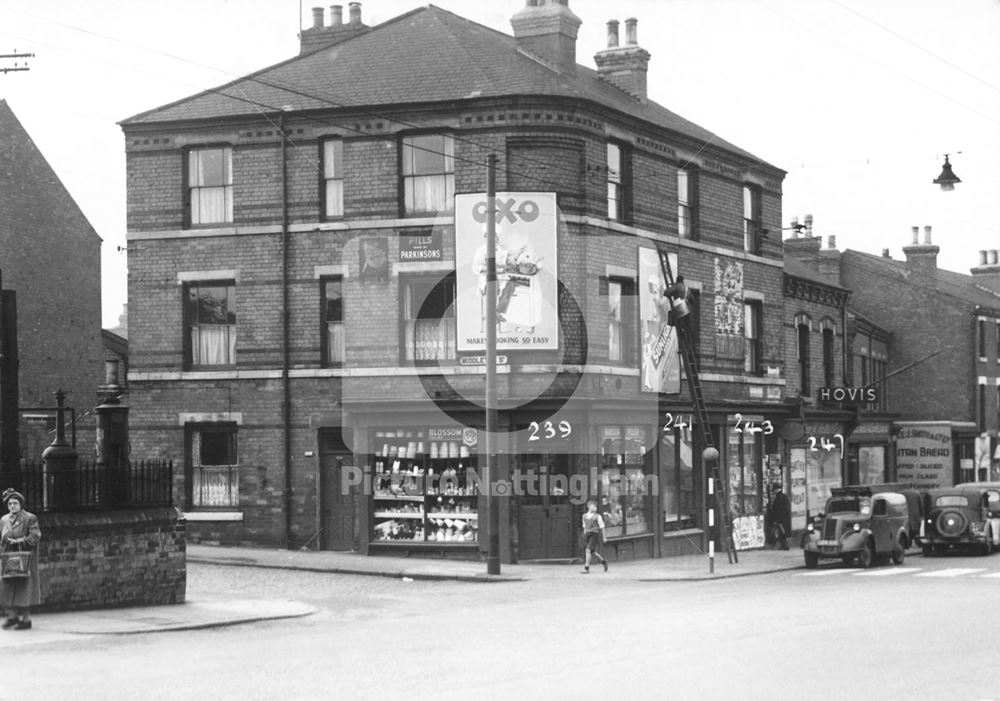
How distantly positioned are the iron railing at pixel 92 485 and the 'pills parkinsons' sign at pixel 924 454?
116ft

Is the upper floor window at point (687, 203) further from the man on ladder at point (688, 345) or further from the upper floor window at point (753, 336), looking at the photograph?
the upper floor window at point (753, 336)

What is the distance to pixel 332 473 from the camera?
3162 cm

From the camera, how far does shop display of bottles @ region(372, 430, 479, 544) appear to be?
3069 cm

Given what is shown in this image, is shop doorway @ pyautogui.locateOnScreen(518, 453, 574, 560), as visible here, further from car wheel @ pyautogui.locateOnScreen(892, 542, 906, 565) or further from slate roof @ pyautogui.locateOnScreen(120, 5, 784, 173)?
slate roof @ pyautogui.locateOnScreen(120, 5, 784, 173)

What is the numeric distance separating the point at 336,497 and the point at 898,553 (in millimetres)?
12769

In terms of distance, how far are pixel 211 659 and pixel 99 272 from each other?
3030 cm

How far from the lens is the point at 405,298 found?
30.9 meters

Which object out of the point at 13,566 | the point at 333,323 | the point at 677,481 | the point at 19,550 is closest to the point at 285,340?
the point at 333,323

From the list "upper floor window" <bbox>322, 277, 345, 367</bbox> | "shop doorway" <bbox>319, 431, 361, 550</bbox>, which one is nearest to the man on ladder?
"upper floor window" <bbox>322, 277, 345, 367</bbox>

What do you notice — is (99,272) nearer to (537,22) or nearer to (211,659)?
(537,22)

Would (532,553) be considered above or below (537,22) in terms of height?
below

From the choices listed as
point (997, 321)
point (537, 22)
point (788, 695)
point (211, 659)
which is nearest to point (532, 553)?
point (537, 22)

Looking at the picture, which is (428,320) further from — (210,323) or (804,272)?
(804,272)

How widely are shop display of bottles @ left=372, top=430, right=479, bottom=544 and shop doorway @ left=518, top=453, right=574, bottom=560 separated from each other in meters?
1.15
